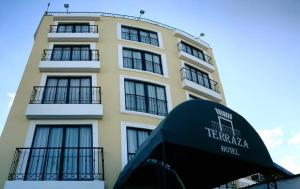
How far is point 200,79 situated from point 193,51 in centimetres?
259

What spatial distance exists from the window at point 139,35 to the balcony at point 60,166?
7821 mm

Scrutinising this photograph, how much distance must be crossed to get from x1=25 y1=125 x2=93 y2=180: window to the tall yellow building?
4 centimetres

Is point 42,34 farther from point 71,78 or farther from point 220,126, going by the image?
point 220,126

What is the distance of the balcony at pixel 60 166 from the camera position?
11.6 metres

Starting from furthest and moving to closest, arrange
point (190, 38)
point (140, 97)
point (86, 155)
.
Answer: point (190, 38), point (140, 97), point (86, 155)

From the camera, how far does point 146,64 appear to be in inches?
654

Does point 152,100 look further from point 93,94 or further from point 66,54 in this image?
point 66,54

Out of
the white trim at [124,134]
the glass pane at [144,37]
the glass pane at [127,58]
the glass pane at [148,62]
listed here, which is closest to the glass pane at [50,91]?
the white trim at [124,134]

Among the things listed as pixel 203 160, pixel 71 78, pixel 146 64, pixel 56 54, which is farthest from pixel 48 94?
pixel 203 160

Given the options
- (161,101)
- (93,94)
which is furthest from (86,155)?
(161,101)

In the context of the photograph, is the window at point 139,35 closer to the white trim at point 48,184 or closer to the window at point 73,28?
the window at point 73,28

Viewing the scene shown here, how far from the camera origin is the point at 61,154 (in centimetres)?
1223

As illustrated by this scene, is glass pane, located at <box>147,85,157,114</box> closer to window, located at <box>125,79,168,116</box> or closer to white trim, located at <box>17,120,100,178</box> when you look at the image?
window, located at <box>125,79,168,116</box>

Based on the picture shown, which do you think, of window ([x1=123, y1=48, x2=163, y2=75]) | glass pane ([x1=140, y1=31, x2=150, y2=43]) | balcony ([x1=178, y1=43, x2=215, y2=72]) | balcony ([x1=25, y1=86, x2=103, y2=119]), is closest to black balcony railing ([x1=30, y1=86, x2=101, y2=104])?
balcony ([x1=25, y1=86, x2=103, y2=119])
